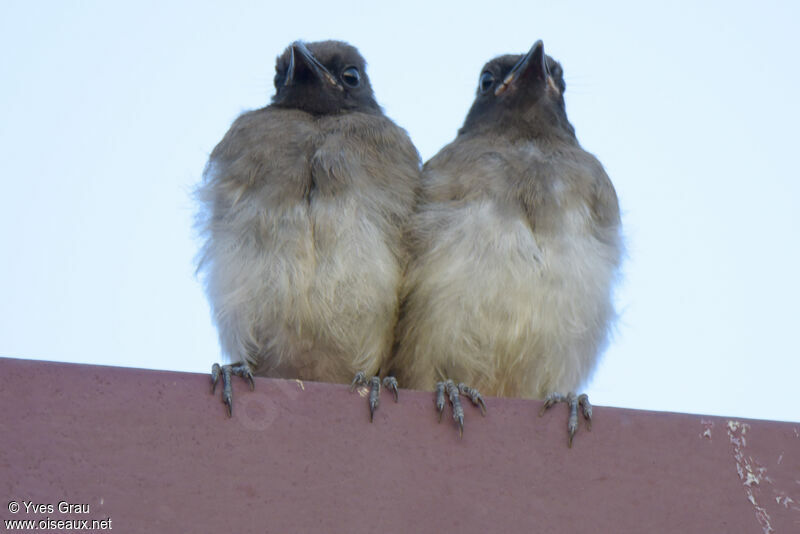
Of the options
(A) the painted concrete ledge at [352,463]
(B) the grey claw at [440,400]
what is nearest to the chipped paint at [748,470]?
(A) the painted concrete ledge at [352,463]

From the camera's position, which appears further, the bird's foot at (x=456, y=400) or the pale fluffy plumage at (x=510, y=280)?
the pale fluffy plumage at (x=510, y=280)

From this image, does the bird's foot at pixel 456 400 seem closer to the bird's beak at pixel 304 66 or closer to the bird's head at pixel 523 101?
the bird's head at pixel 523 101

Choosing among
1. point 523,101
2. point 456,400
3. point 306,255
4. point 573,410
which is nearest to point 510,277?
point 306,255

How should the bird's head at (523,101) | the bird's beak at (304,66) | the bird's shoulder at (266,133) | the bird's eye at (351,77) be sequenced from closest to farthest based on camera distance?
the bird's shoulder at (266,133), the bird's head at (523,101), the bird's beak at (304,66), the bird's eye at (351,77)

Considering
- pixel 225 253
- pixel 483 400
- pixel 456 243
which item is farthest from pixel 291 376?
pixel 483 400

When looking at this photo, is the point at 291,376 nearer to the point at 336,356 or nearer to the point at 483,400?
the point at 336,356

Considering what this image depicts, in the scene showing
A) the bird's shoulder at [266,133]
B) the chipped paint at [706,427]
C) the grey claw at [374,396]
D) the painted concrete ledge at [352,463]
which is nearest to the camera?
the painted concrete ledge at [352,463]

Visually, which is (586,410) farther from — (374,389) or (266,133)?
(266,133)

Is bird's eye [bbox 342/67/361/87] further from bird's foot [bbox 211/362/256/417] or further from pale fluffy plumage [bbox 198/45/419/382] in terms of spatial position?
bird's foot [bbox 211/362/256/417]
